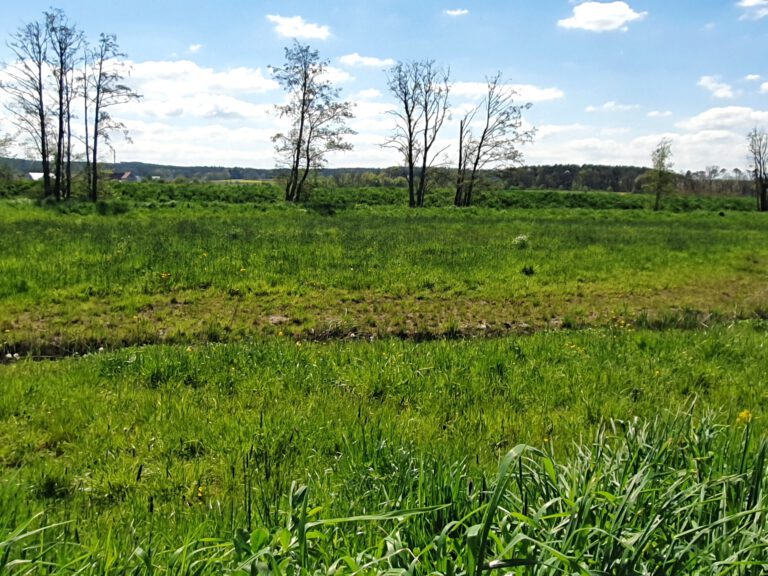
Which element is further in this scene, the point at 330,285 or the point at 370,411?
the point at 330,285

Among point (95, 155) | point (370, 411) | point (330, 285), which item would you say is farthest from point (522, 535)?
point (95, 155)

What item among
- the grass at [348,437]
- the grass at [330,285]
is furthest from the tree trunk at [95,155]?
the grass at [348,437]

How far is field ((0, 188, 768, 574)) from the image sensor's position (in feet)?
6.51

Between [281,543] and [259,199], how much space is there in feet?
145

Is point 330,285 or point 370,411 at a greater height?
point 330,285

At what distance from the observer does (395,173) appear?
50.7 meters

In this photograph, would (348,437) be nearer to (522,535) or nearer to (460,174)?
(522,535)

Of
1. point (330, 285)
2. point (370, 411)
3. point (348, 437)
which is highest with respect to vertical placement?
point (330, 285)

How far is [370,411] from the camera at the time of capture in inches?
195

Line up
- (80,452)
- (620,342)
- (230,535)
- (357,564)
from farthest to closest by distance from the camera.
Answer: (620,342), (80,452), (230,535), (357,564)

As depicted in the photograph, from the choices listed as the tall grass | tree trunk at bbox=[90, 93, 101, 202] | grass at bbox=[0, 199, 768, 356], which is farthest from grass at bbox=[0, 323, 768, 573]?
tree trunk at bbox=[90, 93, 101, 202]

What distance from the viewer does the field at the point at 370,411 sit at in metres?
1.99

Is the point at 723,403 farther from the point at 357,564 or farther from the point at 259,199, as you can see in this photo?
the point at 259,199

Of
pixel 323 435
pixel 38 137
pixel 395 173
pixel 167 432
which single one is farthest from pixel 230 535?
pixel 395 173
